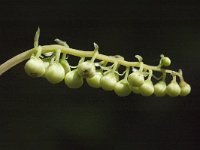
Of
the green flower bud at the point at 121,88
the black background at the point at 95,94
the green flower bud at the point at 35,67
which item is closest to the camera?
the green flower bud at the point at 35,67

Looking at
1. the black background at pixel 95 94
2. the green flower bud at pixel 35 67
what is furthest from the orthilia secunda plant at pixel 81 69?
the black background at pixel 95 94

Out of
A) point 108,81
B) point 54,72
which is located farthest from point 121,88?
point 54,72

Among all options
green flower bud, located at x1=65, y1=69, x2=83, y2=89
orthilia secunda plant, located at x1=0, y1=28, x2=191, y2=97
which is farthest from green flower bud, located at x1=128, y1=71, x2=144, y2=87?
green flower bud, located at x1=65, y1=69, x2=83, y2=89

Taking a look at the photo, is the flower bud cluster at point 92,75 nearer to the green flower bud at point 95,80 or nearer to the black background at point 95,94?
the green flower bud at point 95,80

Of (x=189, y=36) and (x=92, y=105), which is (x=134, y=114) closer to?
(x=92, y=105)

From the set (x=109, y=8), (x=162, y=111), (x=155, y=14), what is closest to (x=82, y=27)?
(x=109, y=8)

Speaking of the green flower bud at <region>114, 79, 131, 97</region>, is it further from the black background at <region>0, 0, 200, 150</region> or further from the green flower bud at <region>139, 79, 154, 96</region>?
the black background at <region>0, 0, 200, 150</region>
